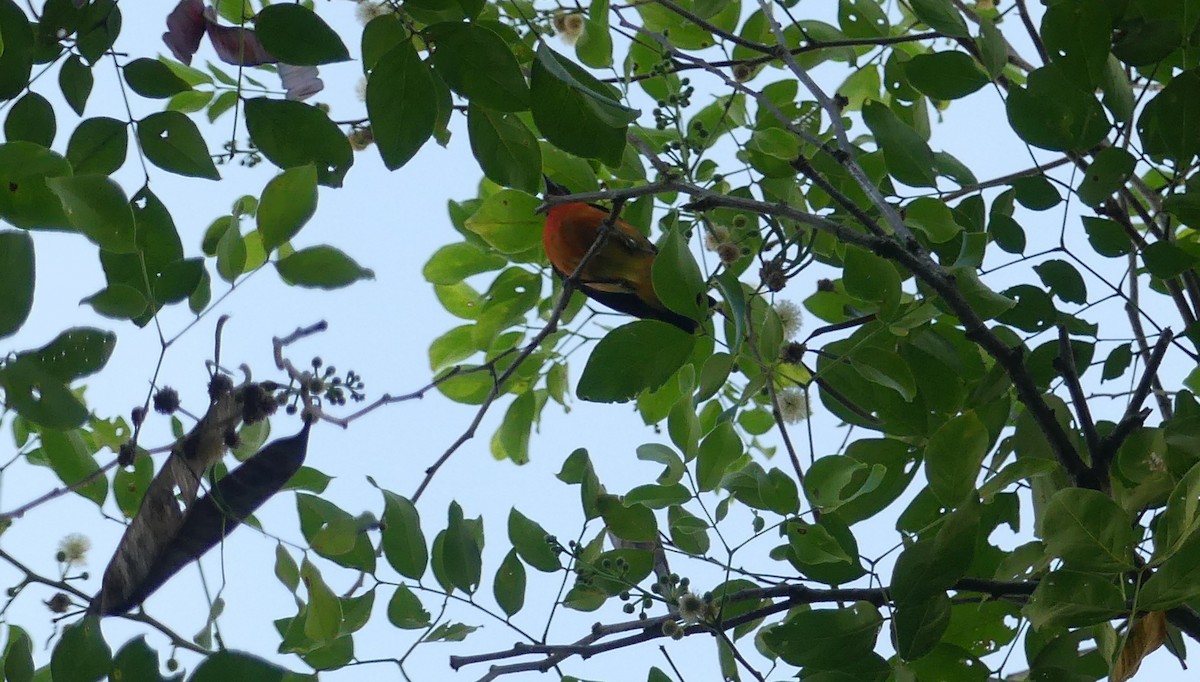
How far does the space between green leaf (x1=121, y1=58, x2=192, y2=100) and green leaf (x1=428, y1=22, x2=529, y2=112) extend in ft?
1.65

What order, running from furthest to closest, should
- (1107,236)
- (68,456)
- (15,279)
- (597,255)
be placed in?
(597,255)
(1107,236)
(68,456)
(15,279)

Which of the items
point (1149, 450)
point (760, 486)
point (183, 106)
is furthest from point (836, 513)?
point (183, 106)

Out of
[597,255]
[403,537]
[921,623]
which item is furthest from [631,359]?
[597,255]

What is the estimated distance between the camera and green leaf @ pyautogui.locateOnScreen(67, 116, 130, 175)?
5.33ft

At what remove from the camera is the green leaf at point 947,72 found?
1.96m

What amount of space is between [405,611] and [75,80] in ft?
3.25

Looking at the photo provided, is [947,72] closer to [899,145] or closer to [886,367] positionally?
[899,145]

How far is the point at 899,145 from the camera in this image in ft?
6.13

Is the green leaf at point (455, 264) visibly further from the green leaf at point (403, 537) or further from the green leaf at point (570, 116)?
the green leaf at point (570, 116)

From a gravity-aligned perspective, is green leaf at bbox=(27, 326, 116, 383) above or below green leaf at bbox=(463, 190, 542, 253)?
below

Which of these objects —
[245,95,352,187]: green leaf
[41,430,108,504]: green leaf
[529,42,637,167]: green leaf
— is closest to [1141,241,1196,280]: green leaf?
[529,42,637,167]: green leaf

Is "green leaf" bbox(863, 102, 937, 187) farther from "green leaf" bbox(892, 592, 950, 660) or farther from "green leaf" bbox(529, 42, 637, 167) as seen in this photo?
"green leaf" bbox(892, 592, 950, 660)

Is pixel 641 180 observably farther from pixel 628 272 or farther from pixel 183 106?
pixel 628 272

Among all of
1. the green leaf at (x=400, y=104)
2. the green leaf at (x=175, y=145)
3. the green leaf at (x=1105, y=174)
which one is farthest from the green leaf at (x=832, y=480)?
the green leaf at (x=175, y=145)
